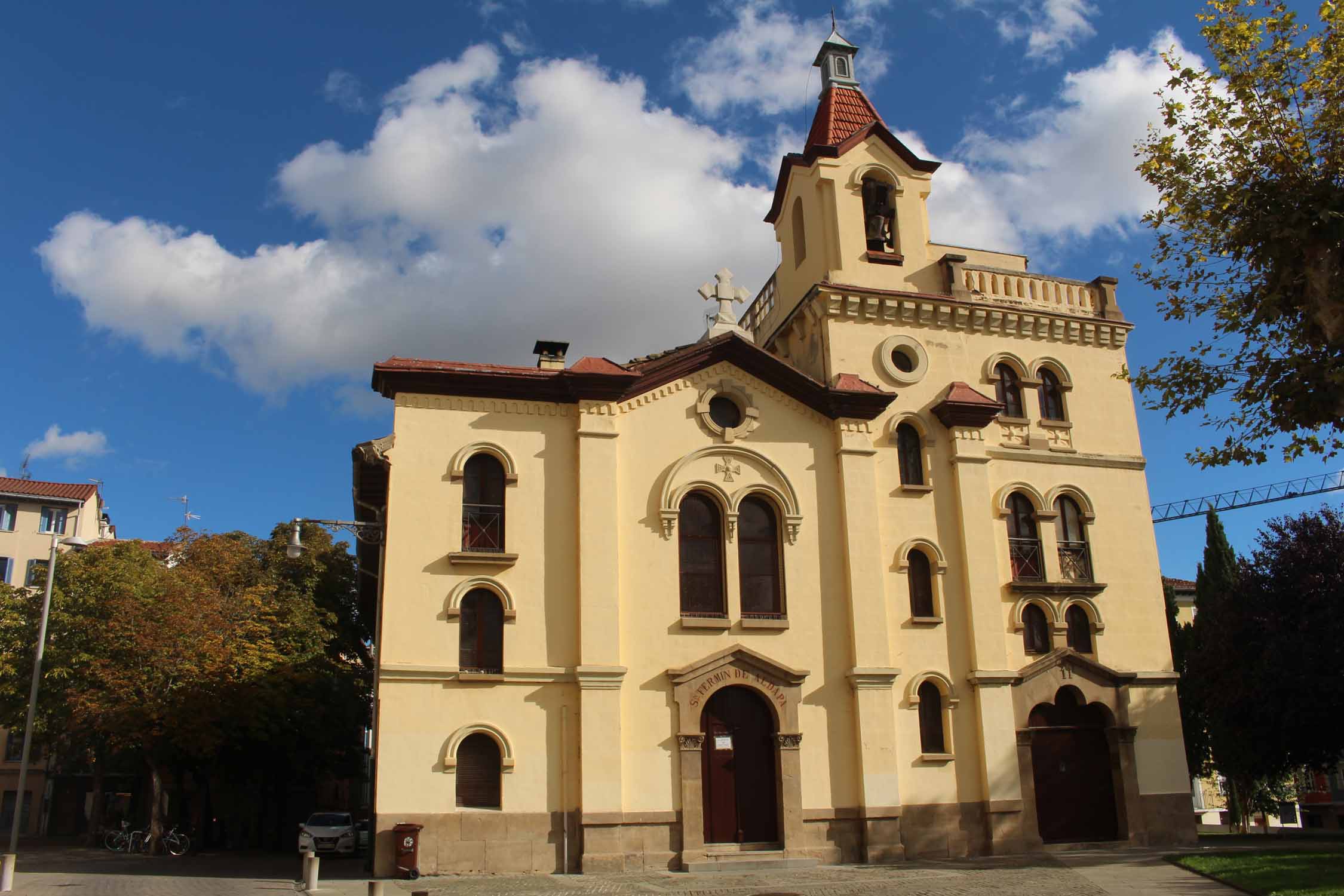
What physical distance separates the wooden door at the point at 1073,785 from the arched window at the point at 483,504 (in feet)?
41.0

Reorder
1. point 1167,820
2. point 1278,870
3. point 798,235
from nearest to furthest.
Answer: point 1278,870, point 1167,820, point 798,235

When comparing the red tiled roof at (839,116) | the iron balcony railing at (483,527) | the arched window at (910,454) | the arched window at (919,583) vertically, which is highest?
the red tiled roof at (839,116)

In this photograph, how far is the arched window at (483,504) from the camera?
21.6 metres

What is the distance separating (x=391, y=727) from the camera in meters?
19.9

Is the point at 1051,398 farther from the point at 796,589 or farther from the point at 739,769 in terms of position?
the point at 739,769

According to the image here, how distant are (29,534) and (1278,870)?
57.3 meters

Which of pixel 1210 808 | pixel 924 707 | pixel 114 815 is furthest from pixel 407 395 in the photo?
pixel 1210 808

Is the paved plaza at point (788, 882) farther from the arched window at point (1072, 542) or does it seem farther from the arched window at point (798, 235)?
the arched window at point (798, 235)

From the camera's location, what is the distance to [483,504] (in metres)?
21.9

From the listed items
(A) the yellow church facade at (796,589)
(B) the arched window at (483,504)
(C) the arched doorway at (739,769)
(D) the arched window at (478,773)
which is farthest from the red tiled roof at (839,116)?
(D) the arched window at (478,773)

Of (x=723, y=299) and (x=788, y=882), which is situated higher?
(x=723, y=299)

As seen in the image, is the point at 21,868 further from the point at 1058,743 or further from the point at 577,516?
the point at 1058,743

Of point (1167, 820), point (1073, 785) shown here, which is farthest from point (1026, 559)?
point (1167, 820)

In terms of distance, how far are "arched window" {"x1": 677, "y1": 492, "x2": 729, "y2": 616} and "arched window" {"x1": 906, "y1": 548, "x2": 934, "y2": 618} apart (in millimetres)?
4312
